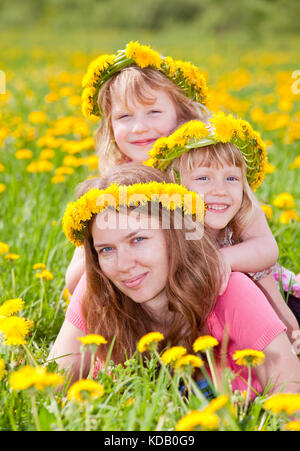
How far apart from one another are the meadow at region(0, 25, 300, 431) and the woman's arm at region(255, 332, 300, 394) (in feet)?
0.30

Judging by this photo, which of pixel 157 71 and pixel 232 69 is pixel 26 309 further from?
pixel 232 69

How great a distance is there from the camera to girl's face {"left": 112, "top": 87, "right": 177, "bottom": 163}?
85.8 inches

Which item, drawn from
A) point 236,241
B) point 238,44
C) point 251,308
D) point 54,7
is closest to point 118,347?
point 251,308

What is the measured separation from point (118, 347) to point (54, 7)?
1011 inches

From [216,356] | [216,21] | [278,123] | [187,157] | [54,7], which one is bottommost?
[216,356]

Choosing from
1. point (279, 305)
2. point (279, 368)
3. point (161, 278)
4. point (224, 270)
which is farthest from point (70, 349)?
point (279, 305)

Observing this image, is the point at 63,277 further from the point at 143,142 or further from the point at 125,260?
the point at 125,260

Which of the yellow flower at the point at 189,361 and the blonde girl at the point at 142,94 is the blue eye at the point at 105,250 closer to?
the yellow flower at the point at 189,361

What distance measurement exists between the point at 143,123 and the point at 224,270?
74 centimetres

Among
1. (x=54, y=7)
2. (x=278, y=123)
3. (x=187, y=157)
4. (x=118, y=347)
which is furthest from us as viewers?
(x=54, y=7)

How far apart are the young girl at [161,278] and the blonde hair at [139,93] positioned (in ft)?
1.92

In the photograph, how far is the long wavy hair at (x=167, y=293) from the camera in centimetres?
161

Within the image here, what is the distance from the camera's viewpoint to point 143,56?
7.15 ft

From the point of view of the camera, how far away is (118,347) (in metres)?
1.70
